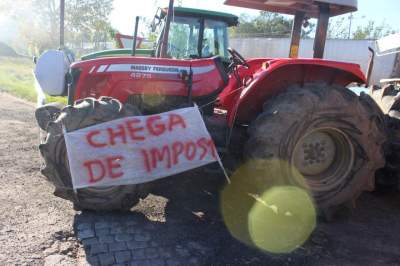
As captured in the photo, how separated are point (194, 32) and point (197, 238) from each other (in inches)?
141

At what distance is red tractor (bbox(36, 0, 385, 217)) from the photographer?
4.10 metres

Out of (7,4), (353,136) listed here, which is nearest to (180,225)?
(353,136)

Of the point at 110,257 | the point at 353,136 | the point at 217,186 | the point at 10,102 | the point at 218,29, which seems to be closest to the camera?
the point at 110,257

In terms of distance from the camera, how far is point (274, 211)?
15.1ft

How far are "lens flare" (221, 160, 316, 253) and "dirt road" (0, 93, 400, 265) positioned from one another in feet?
0.43

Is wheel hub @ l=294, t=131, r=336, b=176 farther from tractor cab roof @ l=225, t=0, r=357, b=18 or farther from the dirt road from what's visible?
tractor cab roof @ l=225, t=0, r=357, b=18

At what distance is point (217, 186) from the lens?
5430 mm

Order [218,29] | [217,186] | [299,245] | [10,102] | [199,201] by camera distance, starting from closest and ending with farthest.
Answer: [299,245] < [199,201] < [217,186] < [218,29] < [10,102]

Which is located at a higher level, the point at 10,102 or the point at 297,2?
the point at 297,2

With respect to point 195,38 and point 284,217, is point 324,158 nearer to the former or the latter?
point 284,217

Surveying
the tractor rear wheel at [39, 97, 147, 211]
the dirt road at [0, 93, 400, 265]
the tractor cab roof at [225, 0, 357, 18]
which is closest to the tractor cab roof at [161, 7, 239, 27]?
the tractor cab roof at [225, 0, 357, 18]

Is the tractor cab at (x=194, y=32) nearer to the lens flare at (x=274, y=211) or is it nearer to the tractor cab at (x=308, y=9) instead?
the tractor cab at (x=308, y=9)

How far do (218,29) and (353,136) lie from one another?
10.6ft

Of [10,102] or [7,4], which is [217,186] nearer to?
[10,102]
